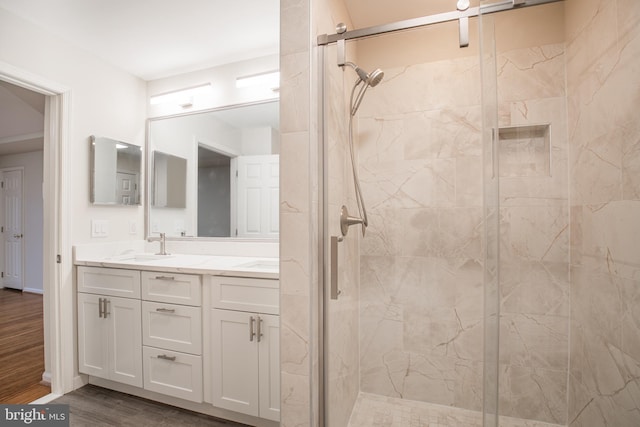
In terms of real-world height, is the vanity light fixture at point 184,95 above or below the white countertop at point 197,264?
above

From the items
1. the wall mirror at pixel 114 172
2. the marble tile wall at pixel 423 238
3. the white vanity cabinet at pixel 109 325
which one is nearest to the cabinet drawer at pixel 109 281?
the white vanity cabinet at pixel 109 325

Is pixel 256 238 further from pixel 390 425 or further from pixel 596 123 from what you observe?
pixel 596 123


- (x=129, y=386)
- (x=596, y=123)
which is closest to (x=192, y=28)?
(x=596, y=123)

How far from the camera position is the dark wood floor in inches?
64.4

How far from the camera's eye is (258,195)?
2123 millimetres

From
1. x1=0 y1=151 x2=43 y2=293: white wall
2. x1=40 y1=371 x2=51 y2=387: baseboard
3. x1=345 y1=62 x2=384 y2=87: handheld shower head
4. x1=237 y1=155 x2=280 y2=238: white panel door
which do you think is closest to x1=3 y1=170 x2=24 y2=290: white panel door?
x1=0 y1=151 x2=43 y2=293: white wall

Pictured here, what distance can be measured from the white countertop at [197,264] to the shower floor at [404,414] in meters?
0.82

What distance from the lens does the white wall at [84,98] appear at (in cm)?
178

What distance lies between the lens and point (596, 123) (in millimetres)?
969

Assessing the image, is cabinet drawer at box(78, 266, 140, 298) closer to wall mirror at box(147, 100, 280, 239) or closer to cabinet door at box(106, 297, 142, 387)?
cabinet door at box(106, 297, 142, 387)

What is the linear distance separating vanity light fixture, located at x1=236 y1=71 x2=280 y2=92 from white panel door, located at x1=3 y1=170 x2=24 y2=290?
476cm

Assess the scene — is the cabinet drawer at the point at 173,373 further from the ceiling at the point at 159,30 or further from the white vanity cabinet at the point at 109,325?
the ceiling at the point at 159,30

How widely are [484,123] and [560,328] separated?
85 cm

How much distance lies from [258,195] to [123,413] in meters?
1.54
